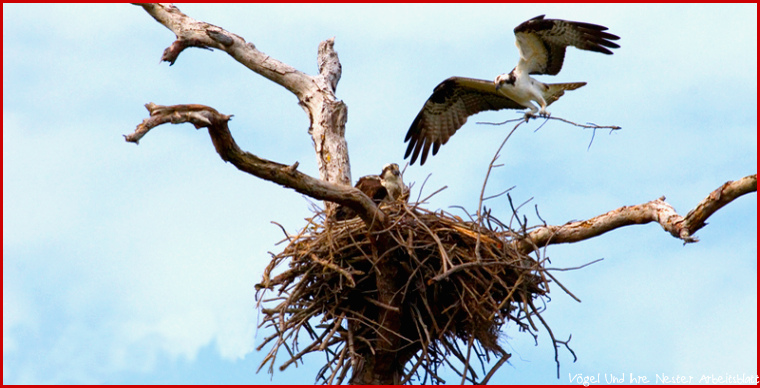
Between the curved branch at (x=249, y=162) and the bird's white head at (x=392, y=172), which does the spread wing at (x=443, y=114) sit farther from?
the curved branch at (x=249, y=162)

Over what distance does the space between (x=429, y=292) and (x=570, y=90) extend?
2855mm

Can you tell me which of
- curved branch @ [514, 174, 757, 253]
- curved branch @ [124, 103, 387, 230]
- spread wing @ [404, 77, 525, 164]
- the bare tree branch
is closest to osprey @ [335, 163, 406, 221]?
the bare tree branch

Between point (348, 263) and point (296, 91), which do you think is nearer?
point (348, 263)

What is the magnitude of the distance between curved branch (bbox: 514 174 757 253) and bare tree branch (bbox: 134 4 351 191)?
182cm

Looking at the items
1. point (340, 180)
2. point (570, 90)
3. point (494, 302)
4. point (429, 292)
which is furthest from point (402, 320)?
point (570, 90)

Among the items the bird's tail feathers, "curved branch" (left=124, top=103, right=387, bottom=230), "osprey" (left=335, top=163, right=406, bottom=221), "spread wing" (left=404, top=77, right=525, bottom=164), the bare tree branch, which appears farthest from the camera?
"spread wing" (left=404, top=77, right=525, bottom=164)

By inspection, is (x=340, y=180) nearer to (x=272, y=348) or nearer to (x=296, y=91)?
(x=296, y=91)

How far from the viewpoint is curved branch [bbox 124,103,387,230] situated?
15.1ft

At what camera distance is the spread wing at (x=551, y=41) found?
7.11m

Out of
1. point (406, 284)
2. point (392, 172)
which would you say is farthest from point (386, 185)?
point (406, 284)

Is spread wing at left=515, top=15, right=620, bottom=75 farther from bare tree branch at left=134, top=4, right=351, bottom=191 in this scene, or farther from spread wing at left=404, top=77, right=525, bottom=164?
bare tree branch at left=134, top=4, right=351, bottom=191

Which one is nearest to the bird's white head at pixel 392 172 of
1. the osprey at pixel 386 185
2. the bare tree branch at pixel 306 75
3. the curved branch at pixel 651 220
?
the osprey at pixel 386 185

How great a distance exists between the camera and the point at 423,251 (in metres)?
5.74

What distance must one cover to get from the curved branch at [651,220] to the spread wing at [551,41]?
1.47m
